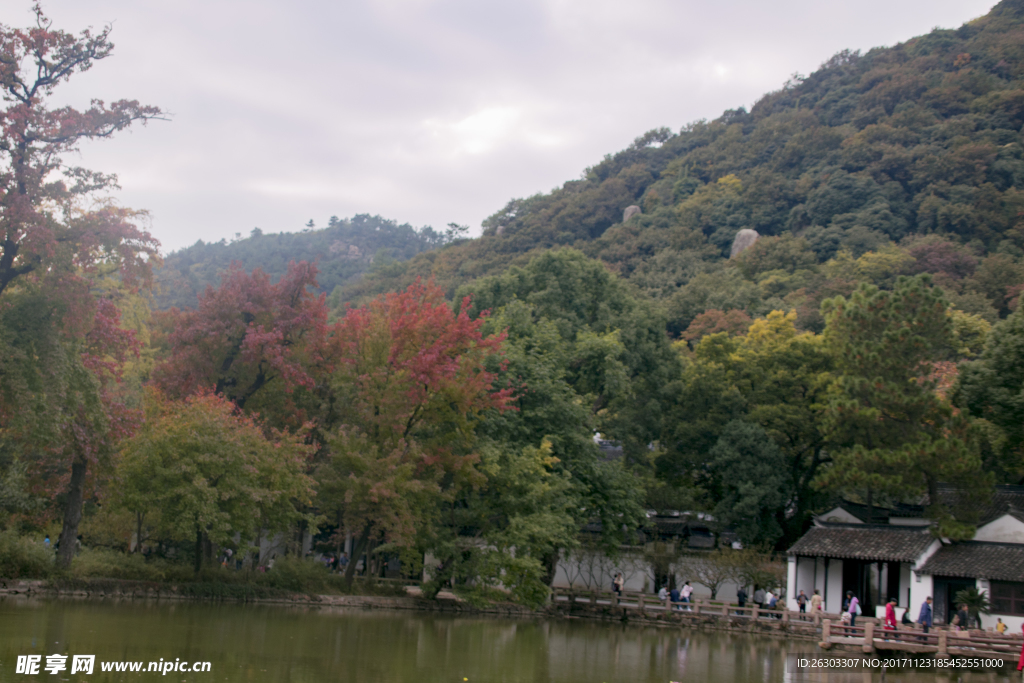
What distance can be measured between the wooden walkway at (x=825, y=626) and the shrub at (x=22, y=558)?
18.8m

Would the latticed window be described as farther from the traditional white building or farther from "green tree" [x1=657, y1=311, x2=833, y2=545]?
"green tree" [x1=657, y1=311, x2=833, y2=545]

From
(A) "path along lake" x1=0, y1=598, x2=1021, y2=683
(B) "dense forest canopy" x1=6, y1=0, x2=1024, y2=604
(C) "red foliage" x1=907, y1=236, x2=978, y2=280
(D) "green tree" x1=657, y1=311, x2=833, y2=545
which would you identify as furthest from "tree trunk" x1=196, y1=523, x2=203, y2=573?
(C) "red foliage" x1=907, y1=236, x2=978, y2=280

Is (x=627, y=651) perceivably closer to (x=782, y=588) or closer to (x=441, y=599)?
(x=441, y=599)

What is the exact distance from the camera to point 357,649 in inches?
641

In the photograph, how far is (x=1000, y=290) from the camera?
188 ft

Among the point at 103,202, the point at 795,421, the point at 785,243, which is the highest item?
the point at 785,243

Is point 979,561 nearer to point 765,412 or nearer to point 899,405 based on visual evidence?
point 899,405

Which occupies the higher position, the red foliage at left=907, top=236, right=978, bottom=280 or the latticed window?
the red foliage at left=907, top=236, right=978, bottom=280

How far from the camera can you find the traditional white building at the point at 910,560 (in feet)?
92.5

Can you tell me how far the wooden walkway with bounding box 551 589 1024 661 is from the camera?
71.2 feet

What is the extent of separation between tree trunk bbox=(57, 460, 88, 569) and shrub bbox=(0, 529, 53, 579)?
0.89 meters

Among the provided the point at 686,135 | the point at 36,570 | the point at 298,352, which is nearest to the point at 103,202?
the point at 298,352

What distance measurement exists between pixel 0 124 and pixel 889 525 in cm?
3235

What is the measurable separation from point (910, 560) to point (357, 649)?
72.6 feet
